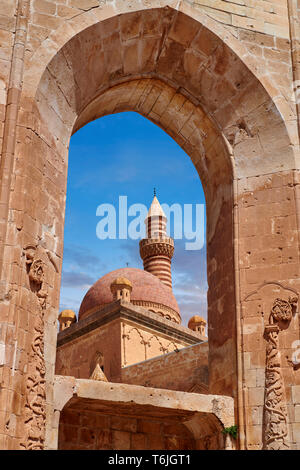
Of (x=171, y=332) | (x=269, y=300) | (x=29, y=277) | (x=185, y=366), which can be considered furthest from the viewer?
(x=171, y=332)

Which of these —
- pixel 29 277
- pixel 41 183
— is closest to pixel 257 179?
pixel 41 183

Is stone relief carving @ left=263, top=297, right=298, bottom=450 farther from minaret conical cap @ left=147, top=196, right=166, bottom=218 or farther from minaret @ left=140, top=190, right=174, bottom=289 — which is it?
minaret conical cap @ left=147, top=196, right=166, bottom=218

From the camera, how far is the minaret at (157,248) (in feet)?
110

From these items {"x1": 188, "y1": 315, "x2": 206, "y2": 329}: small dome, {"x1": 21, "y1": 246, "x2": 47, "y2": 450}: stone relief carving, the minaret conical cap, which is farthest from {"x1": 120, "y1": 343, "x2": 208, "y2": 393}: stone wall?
the minaret conical cap

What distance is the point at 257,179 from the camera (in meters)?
8.55

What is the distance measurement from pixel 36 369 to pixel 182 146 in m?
4.47

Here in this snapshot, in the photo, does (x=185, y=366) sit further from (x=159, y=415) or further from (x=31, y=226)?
(x=31, y=226)

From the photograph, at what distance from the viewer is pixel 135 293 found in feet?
86.4

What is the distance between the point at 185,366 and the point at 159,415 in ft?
28.1

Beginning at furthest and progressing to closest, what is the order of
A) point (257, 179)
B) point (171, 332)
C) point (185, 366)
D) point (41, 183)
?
point (171, 332)
point (185, 366)
point (257, 179)
point (41, 183)

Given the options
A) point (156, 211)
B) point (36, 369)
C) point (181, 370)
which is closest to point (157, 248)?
point (156, 211)

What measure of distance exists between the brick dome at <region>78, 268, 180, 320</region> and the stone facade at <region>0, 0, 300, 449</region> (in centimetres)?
1685

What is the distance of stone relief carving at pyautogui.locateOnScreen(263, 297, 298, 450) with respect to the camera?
23.1 ft

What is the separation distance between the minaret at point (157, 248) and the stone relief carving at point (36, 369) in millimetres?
26147
